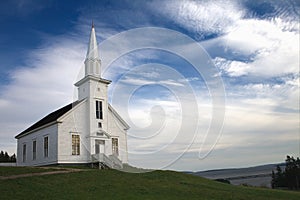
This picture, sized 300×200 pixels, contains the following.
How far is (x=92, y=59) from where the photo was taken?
121 feet

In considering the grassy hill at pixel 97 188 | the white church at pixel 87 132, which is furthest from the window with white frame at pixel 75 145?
the grassy hill at pixel 97 188

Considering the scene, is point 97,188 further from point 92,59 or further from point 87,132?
point 92,59

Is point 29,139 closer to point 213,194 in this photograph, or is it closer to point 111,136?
point 111,136

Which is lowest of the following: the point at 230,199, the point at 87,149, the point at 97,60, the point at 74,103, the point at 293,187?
the point at 293,187

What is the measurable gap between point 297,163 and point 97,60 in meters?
52.3

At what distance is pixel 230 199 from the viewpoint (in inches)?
793

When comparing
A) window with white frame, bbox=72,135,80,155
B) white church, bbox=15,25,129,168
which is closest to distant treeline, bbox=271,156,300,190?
white church, bbox=15,25,129,168

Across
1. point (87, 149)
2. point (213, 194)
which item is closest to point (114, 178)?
point (213, 194)

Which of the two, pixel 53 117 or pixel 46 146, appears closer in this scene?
pixel 46 146

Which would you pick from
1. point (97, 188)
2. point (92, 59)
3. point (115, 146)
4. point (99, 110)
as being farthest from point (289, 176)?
point (97, 188)

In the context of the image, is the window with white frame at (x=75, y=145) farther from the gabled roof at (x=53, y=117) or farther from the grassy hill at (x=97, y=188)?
the grassy hill at (x=97, y=188)

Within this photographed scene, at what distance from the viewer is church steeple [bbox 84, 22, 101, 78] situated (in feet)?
120

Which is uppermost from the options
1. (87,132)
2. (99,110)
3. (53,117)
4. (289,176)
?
(99,110)

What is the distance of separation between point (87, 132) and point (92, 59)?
8.25 meters
